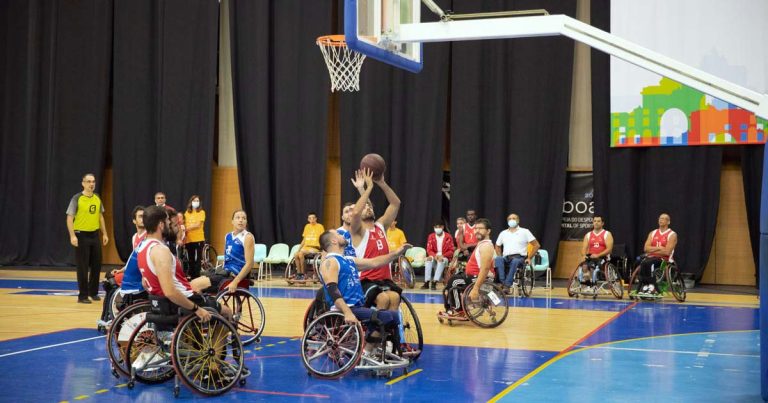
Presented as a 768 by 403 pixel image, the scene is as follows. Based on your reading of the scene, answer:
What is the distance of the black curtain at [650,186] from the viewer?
13695 millimetres

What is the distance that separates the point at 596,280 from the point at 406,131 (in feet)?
16.3

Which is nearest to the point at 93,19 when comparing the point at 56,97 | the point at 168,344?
the point at 56,97

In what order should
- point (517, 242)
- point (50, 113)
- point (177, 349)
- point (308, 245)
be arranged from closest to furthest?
1. point (177, 349)
2. point (517, 242)
3. point (308, 245)
4. point (50, 113)

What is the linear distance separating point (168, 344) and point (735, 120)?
10606 mm

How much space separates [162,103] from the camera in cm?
1656

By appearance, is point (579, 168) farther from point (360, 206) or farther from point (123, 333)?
point (123, 333)

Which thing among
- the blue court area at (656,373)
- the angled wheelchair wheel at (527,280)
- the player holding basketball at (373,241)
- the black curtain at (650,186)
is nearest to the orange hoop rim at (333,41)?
the angled wheelchair wheel at (527,280)

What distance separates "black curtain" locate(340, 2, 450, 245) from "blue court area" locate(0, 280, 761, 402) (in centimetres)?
676

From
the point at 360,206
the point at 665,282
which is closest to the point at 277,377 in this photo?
the point at 360,206

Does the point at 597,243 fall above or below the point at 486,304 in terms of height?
above

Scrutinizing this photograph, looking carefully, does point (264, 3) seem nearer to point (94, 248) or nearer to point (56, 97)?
point (56, 97)

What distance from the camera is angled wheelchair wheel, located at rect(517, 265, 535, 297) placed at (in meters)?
11.7

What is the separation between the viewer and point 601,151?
46.4 feet

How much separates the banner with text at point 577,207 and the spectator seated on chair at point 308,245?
4.19 m
